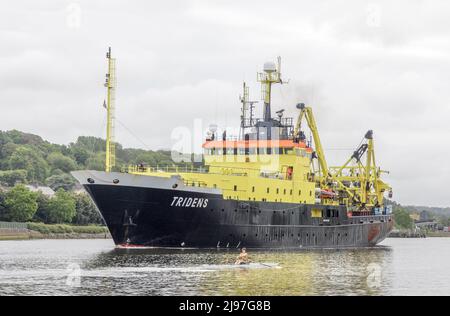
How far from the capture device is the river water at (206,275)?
44719mm

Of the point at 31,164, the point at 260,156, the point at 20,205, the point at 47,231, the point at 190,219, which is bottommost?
the point at 47,231

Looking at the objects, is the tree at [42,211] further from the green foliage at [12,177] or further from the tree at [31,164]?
the tree at [31,164]

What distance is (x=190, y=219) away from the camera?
2628 inches

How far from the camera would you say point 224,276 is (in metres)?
50.6

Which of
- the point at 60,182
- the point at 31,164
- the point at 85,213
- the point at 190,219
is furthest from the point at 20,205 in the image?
the point at 31,164

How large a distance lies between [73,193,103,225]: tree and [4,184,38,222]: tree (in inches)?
618

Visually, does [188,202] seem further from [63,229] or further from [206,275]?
[63,229]

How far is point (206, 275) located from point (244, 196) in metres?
21.9

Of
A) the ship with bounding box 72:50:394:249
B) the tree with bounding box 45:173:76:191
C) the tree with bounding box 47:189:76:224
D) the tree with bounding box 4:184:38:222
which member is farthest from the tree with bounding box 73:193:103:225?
the ship with bounding box 72:50:394:249

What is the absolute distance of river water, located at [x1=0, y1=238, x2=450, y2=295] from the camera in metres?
44.7
